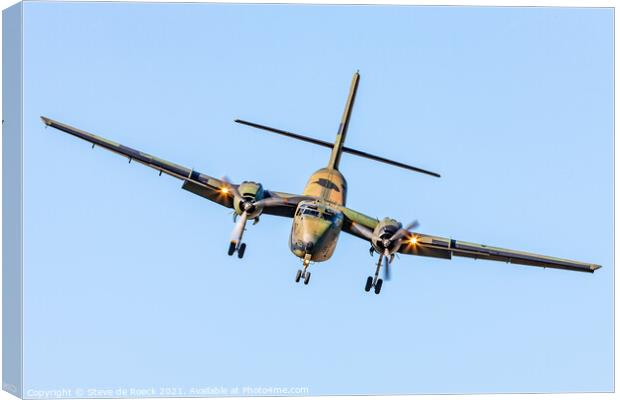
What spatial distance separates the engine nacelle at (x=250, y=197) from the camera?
39812 millimetres

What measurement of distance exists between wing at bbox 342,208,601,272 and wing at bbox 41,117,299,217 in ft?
7.87

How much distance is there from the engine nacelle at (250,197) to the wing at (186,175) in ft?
2.67

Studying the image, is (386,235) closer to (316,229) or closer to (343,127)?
(316,229)

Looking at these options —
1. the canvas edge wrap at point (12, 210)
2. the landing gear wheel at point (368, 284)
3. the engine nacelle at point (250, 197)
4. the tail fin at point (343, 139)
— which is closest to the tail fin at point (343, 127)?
the tail fin at point (343, 139)

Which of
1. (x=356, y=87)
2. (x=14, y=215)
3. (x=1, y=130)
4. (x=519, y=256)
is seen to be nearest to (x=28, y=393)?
(x=14, y=215)

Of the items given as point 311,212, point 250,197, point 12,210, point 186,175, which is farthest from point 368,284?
point 12,210

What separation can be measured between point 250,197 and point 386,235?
5.09 meters

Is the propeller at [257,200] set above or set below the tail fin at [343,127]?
below

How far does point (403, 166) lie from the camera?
42.6 metres

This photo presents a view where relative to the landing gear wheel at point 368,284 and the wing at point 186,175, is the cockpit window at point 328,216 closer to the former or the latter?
the wing at point 186,175

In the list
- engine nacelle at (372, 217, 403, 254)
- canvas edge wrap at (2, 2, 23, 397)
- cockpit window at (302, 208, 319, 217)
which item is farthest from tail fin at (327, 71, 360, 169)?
canvas edge wrap at (2, 2, 23, 397)

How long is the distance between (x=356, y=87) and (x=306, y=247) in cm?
1310

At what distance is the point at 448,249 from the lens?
41.3m

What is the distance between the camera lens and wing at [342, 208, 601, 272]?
41125 mm
